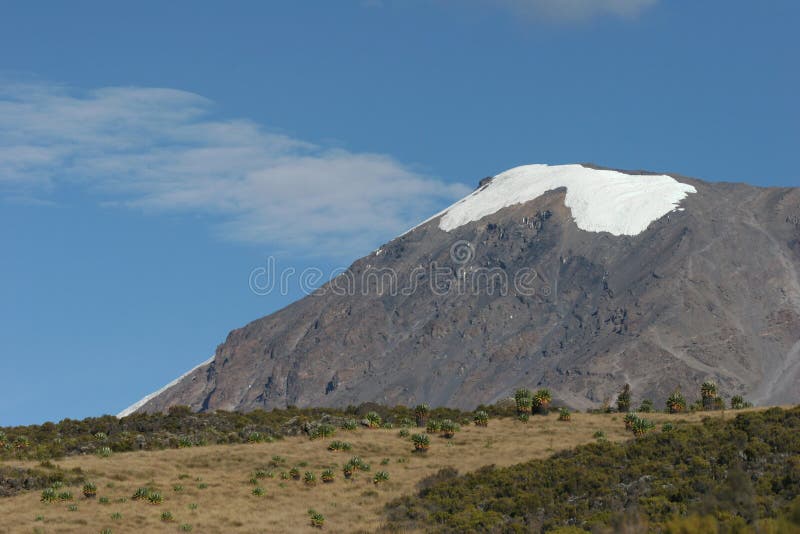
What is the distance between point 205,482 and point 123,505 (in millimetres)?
5530

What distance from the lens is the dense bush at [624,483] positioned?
44781 mm

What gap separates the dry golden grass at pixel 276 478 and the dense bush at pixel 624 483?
2971mm

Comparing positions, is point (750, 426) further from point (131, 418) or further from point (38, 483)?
point (131, 418)

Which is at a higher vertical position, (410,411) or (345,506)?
(410,411)

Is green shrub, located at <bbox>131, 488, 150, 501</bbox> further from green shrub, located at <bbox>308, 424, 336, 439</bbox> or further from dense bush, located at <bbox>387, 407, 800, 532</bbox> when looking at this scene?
green shrub, located at <bbox>308, 424, 336, 439</bbox>

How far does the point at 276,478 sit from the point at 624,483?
1808 centimetres

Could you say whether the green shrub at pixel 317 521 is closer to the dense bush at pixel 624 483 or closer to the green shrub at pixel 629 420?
the dense bush at pixel 624 483

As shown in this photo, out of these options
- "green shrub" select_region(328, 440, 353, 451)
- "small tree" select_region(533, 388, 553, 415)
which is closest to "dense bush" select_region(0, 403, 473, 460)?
"green shrub" select_region(328, 440, 353, 451)

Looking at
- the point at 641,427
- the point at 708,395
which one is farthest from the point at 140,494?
the point at 708,395

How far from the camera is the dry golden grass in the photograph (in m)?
50.5

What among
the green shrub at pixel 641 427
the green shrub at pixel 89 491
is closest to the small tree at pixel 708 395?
the green shrub at pixel 641 427

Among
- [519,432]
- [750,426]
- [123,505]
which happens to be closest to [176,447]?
[123,505]

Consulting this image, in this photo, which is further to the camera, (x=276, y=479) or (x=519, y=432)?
(x=519, y=432)

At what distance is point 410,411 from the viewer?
81.1 m
